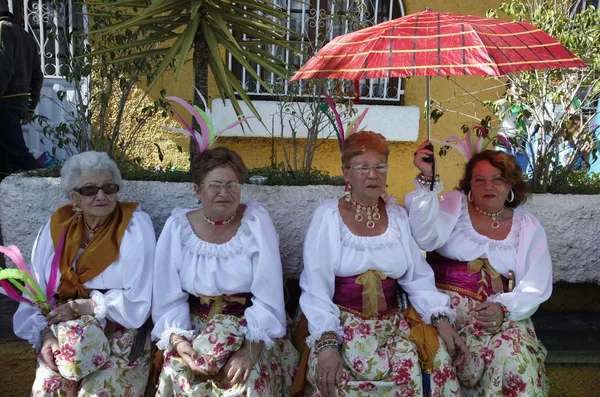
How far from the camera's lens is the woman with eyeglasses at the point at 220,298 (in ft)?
9.45

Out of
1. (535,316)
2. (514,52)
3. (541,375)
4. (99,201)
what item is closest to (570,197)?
(535,316)

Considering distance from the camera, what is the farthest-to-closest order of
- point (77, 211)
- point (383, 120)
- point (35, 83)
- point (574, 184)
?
point (383, 120) → point (35, 83) → point (574, 184) → point (77, 211)

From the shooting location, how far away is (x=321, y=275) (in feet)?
10.1

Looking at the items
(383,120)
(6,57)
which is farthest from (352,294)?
(383,120)

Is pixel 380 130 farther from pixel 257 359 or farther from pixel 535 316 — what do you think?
pixel 257 359

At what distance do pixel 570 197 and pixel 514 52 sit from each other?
5.60 feet

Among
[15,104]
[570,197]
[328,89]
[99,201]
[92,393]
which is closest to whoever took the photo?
[92,393]

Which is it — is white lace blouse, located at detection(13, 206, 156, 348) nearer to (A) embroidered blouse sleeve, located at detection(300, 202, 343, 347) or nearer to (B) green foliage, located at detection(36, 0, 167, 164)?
(A) embroidered blouse sleeve, located at detection(300, 202, 343, 347)

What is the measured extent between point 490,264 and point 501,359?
1.71ft

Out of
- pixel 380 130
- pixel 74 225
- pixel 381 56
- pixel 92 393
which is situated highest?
pixel 381 56

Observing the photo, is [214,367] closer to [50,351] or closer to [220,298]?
[220,298]

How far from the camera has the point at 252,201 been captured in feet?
11.1

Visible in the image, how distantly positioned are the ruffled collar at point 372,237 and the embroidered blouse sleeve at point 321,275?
0.03 meters

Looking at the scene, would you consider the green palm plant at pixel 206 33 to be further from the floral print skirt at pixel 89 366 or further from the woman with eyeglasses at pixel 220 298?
the floral print skirt at pixel 89 366
